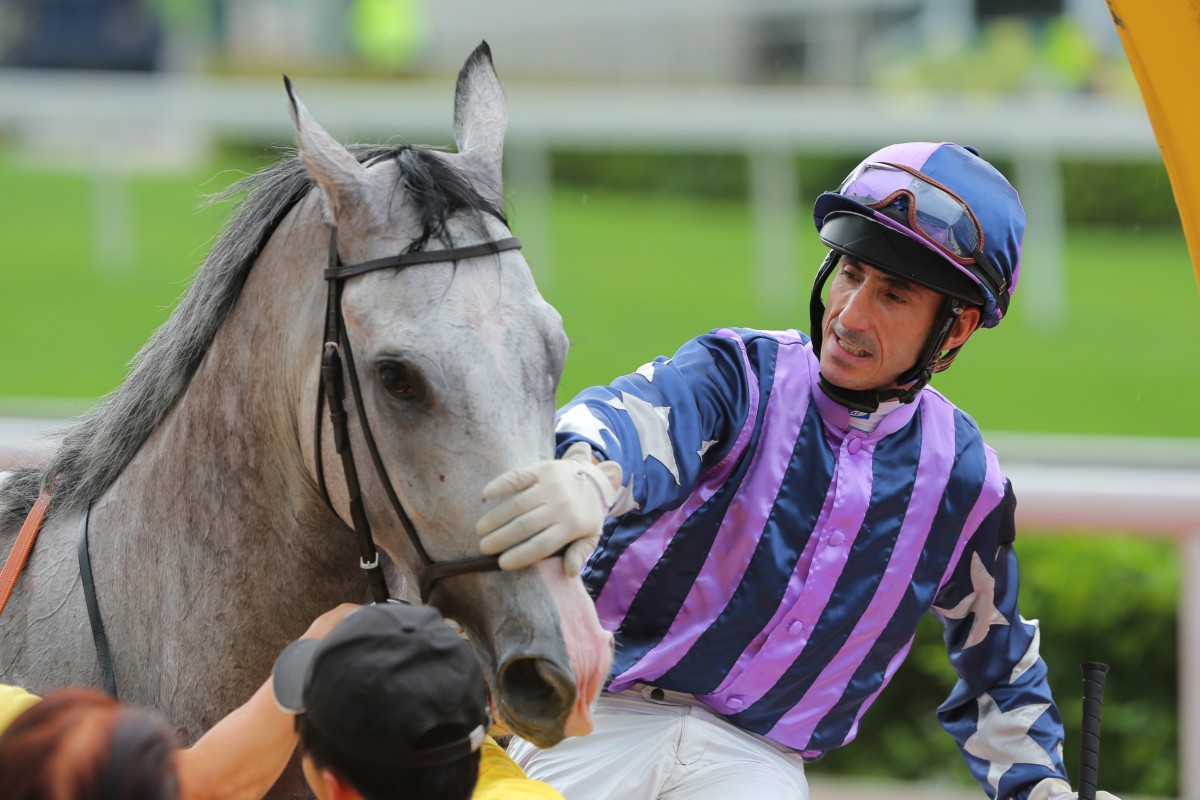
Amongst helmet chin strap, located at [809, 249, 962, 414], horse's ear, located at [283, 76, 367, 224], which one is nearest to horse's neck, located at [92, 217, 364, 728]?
horse's ear, located at [283, 76, 367, 224]

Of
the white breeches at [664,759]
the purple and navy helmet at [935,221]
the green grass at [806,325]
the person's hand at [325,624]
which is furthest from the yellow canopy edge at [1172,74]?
the green grass at [806,325]

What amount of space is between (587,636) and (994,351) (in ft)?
35.0

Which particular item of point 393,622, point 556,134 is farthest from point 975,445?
point 556,134

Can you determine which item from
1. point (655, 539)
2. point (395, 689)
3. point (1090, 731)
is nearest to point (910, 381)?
point (655, 539)

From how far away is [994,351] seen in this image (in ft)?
38.9

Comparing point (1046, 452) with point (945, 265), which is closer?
point (945, 265)

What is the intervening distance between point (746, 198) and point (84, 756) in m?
15.9

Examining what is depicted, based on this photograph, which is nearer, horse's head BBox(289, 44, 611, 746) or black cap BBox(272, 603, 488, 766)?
black cap BBox(272, 603, 488, 766)

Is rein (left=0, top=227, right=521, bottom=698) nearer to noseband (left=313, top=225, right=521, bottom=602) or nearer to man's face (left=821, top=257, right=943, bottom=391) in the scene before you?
noseband (left=313, top=225, right=521, bottom=602)

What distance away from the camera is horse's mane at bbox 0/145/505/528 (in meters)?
2.01

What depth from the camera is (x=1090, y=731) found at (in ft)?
7.63

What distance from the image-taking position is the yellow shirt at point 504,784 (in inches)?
74.9

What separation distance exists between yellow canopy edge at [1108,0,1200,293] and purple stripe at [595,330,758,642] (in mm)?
779

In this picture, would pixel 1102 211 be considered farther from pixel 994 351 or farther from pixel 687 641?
pixel 687 641
